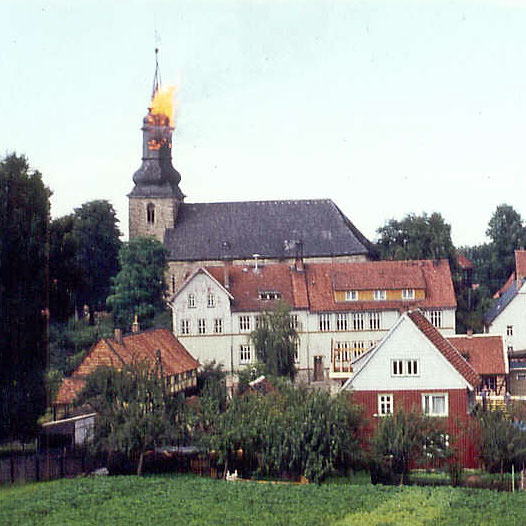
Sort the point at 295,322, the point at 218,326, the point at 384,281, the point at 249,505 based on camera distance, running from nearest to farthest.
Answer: the point at 249,505
the point at 295,322
the point at 218,326
the point at 384,281

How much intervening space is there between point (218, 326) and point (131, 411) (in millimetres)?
27020

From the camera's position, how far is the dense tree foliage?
3441 centimetres

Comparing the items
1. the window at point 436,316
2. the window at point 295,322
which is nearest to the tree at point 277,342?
the window at point 295,322

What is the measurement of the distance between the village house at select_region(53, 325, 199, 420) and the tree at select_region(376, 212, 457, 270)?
25.0 m

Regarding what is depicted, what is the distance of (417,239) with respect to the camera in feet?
255

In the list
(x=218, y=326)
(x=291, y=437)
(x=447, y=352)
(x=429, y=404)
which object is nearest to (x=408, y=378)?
(x=429, y=404)

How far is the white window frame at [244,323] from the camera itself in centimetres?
6384

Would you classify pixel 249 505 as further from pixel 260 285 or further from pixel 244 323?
pixel 260 285

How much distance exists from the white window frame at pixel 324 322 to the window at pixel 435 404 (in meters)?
24.7

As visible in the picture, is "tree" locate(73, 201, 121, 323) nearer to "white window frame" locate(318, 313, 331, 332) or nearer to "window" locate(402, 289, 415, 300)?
"white window frame" locate(318, 313, 331, 332)

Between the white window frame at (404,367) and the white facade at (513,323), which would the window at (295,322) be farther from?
the white window frame at (404,367)

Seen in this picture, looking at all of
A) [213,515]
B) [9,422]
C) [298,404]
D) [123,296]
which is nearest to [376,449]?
[298,404]

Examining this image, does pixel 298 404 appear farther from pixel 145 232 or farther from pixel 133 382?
pixel 145 232

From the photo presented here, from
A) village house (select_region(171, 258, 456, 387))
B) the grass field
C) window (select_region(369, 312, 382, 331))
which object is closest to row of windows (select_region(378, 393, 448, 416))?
the grass field
